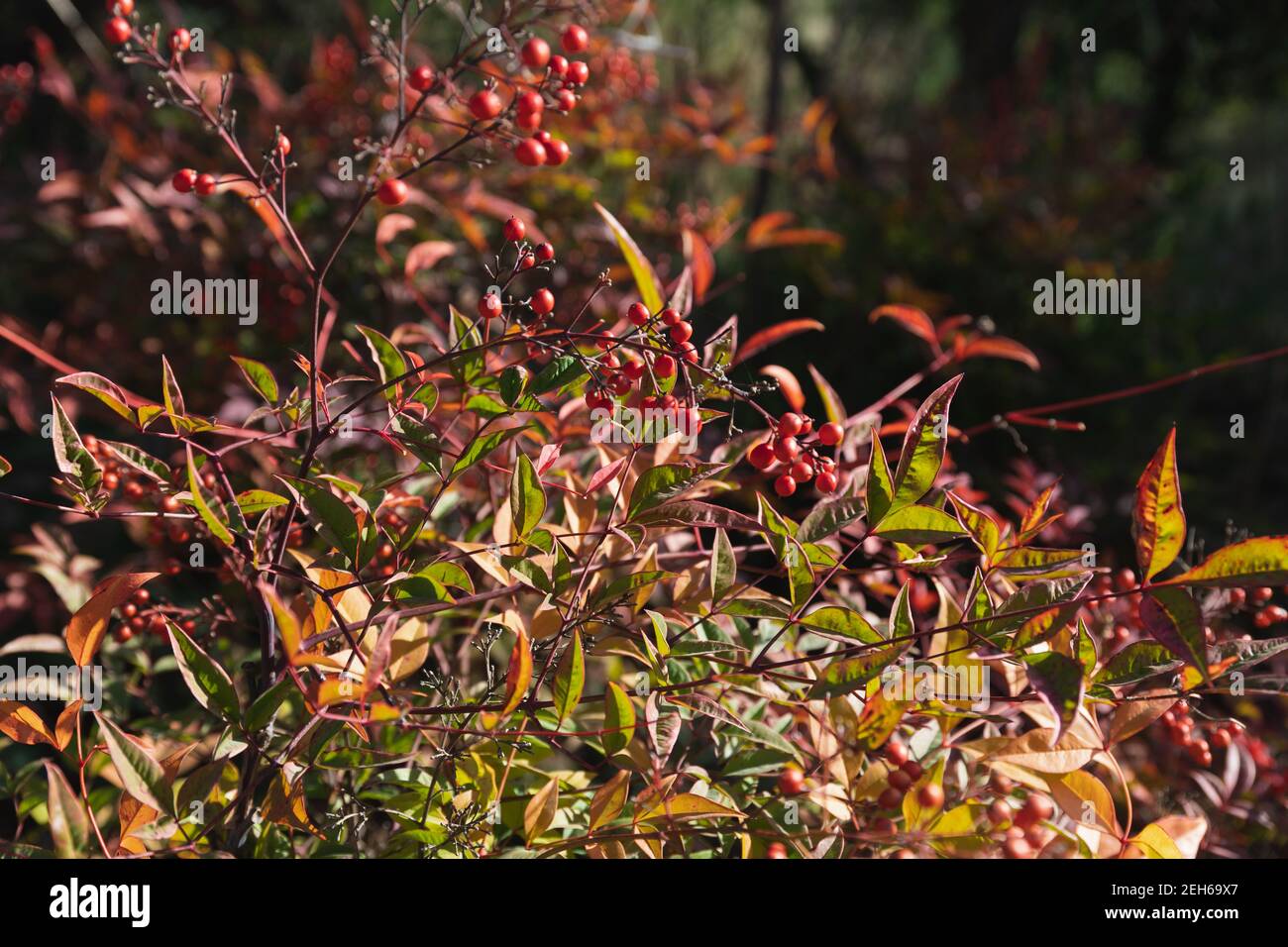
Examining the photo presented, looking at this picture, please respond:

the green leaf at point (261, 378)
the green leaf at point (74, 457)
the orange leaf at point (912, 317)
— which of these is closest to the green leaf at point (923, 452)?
the orange leaf at point (912, 317)

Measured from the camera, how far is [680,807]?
83cm

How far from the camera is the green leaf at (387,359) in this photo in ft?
2.97

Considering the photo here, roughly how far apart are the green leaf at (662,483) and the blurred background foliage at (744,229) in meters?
0.56

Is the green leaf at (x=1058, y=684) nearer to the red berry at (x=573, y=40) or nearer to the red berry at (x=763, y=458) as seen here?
the red berry at (x=763, y=458)

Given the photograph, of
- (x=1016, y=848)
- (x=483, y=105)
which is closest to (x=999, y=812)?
(x=1016, y=848)

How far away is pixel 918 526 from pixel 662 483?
0.70ft

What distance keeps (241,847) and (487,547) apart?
0.40m

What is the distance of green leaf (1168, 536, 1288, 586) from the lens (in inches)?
25.8

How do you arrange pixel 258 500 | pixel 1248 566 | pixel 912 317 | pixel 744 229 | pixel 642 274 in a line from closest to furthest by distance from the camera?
pixel 1248 566 → pixel 258 500 → pixel 642 274 → pixel 912 317 → pixel 744 229

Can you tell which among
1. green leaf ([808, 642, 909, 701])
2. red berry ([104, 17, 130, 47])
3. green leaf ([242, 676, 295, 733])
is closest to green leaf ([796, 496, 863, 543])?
green leaf ([808, 642, 909, 701])

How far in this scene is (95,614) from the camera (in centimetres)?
85

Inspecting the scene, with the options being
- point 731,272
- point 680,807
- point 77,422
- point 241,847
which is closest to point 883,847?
point 680,807

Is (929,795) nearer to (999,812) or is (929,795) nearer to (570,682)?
(999,812)
